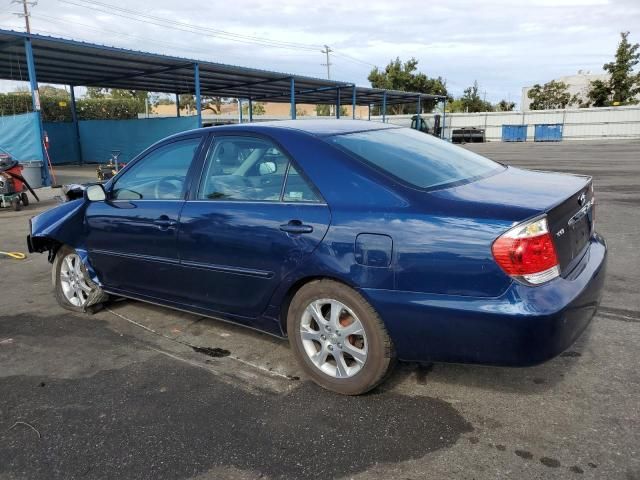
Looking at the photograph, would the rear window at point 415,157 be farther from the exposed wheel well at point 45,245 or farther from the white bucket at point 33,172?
the white bucket at point 33,172

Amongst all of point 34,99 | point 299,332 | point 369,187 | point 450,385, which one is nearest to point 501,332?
point 450,385

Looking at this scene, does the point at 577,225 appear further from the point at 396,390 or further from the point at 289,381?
the point at 289,381

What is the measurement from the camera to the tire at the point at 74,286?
4625 millimetres

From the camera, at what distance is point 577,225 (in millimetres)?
2998

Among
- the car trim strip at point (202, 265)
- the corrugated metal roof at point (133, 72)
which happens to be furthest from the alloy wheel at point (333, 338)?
→ the corrugated metal roof at point (133, 72)

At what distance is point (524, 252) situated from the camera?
248 centimetres

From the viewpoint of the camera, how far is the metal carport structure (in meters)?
15.9

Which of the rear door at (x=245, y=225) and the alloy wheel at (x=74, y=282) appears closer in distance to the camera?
the rear door at (x=245, y=225)

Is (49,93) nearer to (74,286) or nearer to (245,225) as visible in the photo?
(74,286)

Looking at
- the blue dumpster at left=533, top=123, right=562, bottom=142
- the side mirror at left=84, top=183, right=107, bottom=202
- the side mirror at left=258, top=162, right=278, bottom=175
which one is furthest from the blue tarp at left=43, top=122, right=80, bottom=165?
the blue dumpster at left=533, top=123, right=562, bottom=142

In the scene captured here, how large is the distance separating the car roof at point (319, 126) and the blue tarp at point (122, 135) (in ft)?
57.6

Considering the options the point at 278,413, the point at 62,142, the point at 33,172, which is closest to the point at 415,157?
the point at 278,413

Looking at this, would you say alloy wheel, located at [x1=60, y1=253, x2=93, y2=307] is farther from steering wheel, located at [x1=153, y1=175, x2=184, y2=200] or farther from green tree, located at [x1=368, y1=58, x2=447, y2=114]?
green tree, located at [x1=368, y1=58, x2=447, y2=114]

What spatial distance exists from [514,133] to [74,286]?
48.6m
